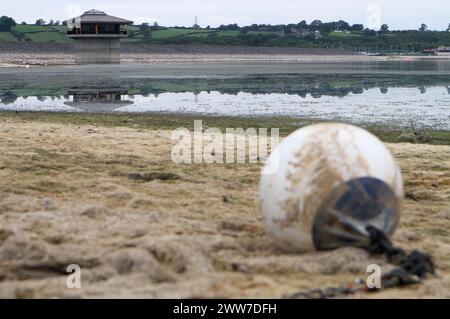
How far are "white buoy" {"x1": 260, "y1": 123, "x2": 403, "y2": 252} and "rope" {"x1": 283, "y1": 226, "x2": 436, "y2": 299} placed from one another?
0.11m

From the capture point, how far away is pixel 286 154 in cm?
622

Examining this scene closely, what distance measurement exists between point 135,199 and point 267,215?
262 cm

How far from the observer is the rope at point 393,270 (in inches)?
206

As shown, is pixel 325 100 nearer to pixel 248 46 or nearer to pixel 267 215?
pixel 267 215

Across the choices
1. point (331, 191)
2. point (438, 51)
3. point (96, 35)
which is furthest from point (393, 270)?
point (438, 51)

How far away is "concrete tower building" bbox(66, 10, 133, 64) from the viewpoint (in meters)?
73.6

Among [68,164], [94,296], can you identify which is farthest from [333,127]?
[68,164]

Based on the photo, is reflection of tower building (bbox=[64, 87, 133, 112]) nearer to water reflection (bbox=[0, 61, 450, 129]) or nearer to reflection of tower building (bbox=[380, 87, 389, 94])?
water reflection (bbox=[0, 61, 450, 129])

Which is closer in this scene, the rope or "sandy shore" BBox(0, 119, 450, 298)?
the rope

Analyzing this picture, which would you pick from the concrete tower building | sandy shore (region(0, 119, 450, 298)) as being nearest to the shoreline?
sandy shore (region(0, 119, 450, 298))

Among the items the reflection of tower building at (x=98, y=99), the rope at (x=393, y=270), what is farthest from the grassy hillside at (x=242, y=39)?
the rope at (x=393, y=270)

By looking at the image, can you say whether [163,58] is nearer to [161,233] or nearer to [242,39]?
[242,39]

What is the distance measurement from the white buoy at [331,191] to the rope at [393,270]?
112 millimetres

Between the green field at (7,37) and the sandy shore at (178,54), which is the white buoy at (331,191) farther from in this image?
the green field at (7,37)
